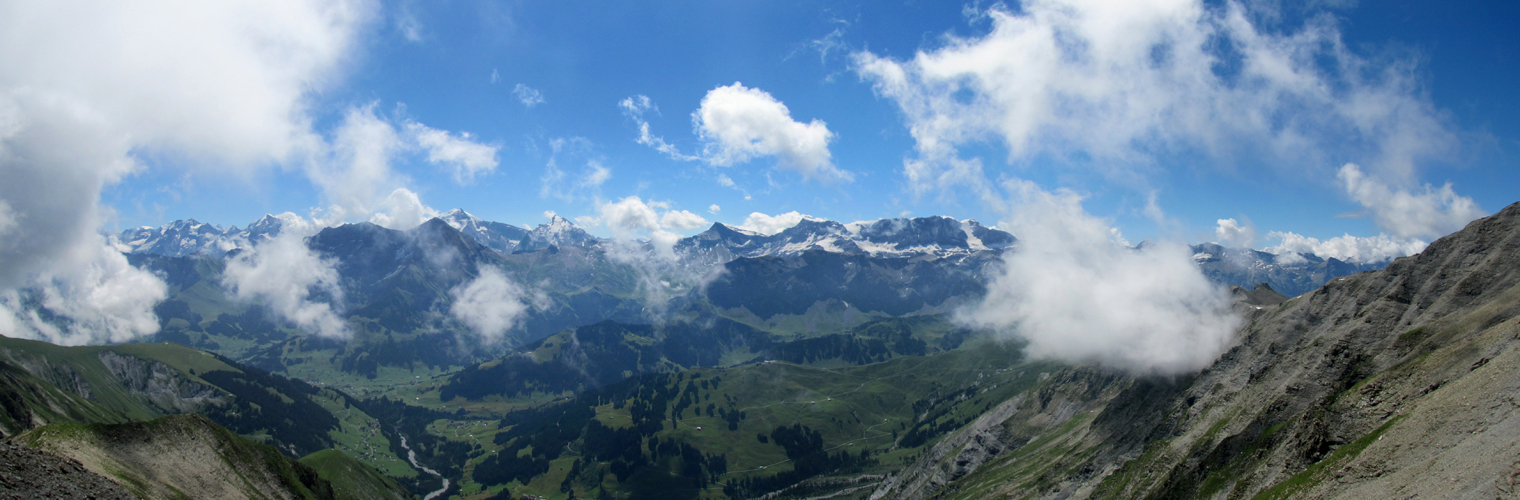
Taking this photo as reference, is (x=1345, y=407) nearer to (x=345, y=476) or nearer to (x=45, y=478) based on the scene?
(x=45, y=478)

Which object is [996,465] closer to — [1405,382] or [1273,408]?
[1273,408]

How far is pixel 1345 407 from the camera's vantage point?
69438mm

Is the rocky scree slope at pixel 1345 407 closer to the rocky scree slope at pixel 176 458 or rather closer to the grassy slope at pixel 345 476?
the rocky scree slope at pixel 176 458

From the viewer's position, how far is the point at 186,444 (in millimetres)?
102625

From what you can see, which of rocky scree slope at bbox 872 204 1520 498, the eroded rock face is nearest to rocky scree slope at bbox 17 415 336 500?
the eroded rock face

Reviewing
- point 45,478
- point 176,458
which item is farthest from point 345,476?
point 45,478

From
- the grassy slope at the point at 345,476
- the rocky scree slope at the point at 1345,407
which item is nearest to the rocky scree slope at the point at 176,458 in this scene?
the grassy slope at the point at 345,476

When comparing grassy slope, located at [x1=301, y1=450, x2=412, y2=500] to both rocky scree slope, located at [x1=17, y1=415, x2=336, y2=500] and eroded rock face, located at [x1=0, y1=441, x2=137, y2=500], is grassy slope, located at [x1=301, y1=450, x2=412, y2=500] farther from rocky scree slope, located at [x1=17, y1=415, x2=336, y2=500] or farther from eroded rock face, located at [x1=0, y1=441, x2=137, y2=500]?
eroded rock face, located at [x1=0, y1=441, x2=137, y2=500]

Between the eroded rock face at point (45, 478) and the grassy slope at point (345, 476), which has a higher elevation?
the eroded rock face at point (45, 478)

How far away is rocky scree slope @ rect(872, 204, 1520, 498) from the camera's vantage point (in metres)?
53.1

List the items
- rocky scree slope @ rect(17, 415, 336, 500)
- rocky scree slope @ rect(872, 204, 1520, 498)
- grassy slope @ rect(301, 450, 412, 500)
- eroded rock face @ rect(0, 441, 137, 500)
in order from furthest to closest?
grassy slope @ rect(301, 450, 412, 500), rocky scree slope @ rect(17, 415, 336, 500), eroded rock face @ rect(0, 441, 137, 500), rocky scree slope @ rect(872, 204, 1520, 498)

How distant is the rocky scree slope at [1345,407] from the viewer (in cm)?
5306

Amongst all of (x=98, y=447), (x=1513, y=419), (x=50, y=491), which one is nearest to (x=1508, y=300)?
(x=1513, y=419)

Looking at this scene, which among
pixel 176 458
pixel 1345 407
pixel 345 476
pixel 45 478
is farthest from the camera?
pixel 345 476
